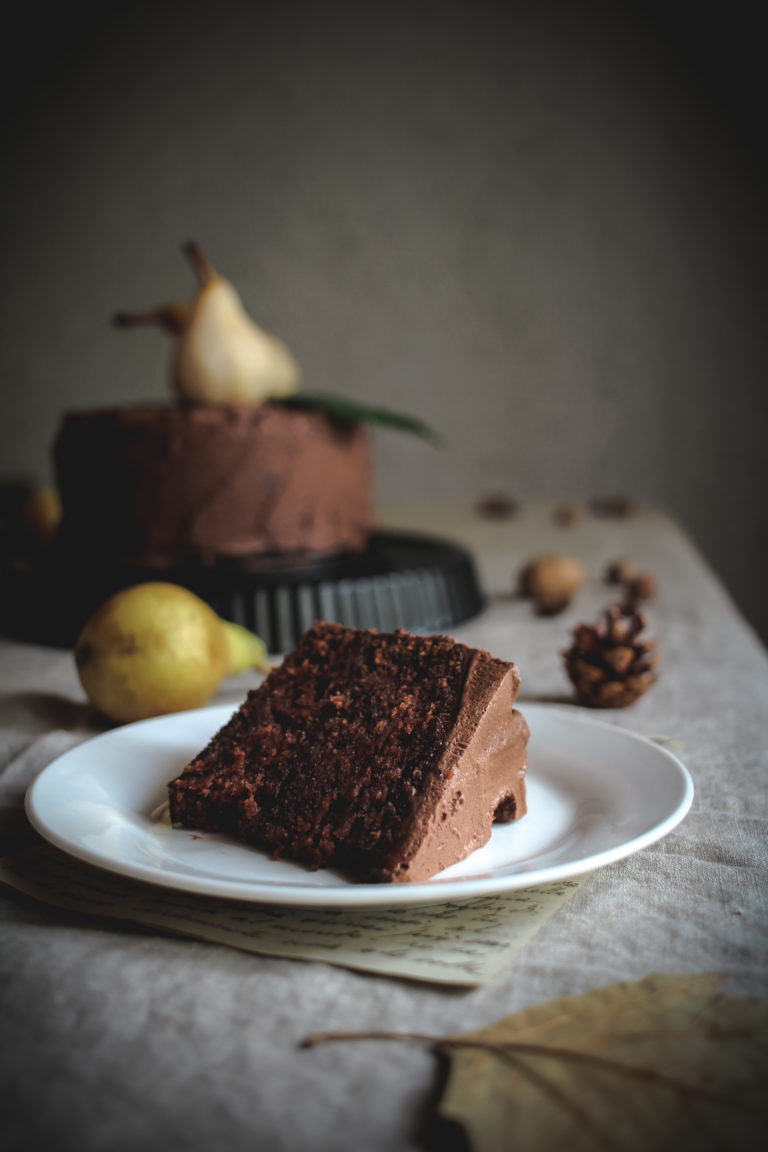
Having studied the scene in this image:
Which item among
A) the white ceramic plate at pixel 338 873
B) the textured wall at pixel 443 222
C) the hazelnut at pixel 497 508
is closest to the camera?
the white ceramic plate at pixel 338 873

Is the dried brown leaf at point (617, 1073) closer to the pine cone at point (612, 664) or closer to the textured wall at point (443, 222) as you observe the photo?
the pine cone at point (612, 664)

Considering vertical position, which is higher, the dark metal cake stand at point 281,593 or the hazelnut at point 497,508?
the dark metal cake stand at point 281,593

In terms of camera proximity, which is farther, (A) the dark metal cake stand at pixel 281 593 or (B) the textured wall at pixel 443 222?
(B) the textured wall at pixel 443 222

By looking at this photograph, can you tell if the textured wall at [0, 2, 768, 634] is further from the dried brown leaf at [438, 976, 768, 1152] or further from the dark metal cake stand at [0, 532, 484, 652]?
the dried brown leaf at [438, 976, 768, 1152]

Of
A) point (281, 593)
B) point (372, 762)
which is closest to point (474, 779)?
point (372, 762)

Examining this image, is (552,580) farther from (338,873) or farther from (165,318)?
(338,873)

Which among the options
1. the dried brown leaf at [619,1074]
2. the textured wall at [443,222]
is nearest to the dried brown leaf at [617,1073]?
the dried brown leaf at [619,1074]

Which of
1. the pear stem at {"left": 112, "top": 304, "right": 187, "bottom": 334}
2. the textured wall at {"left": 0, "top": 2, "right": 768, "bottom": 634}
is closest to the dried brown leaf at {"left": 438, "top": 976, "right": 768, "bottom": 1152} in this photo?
the pear stem at {"left": 112, "top": 304, "right": 187, "bottom": 334}
